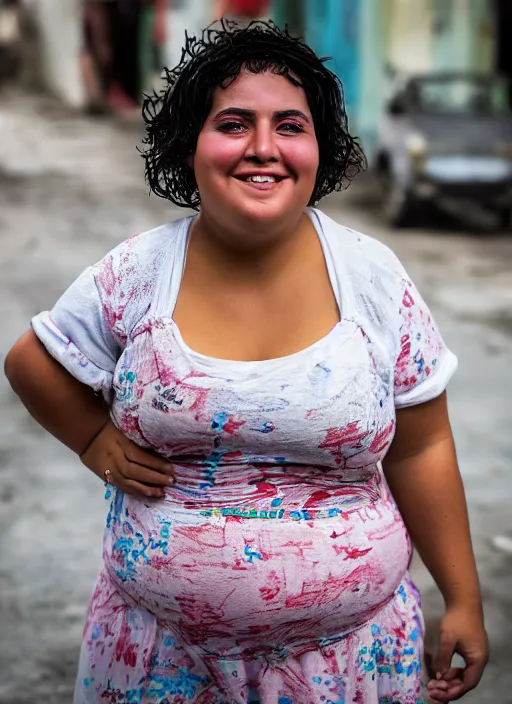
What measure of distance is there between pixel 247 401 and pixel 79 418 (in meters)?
0.42

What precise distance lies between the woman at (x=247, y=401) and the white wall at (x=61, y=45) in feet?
82.6

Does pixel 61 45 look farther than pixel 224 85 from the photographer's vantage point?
Yes

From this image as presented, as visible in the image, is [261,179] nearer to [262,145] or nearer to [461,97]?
[262,145]

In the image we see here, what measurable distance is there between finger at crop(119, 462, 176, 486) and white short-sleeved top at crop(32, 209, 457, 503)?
44 millimetres

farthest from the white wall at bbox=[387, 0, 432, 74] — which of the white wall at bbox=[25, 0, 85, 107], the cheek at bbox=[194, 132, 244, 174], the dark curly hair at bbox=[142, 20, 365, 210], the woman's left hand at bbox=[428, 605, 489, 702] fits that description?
the cheek at bbox=[194, 132, 244, 174]

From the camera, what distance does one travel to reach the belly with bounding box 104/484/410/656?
2.00 metres

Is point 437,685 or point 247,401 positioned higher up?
point 247,401

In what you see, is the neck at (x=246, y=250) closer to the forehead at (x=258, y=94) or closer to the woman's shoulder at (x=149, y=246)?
the woman's shoulder at (x=149, y=246)

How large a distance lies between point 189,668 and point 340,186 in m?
0.98

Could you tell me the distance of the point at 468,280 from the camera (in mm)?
10109

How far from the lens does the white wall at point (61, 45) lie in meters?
26.9

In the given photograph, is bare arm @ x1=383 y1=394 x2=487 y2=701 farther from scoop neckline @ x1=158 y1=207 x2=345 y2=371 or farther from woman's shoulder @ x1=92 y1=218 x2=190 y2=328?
woman's shoulder @ x1=92 y1=218 x2=190 y2=328

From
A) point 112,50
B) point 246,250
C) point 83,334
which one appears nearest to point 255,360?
point 246,250

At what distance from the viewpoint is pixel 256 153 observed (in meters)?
1.95
